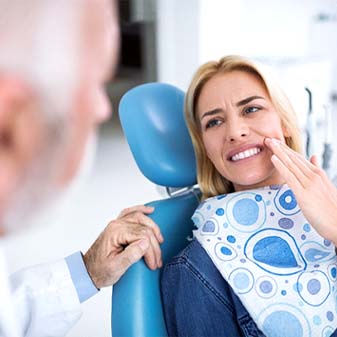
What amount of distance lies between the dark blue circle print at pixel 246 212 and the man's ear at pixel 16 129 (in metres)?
0.84

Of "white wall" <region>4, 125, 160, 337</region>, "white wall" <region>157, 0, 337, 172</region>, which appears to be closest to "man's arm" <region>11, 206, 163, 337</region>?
"white wall" <region>4, 125, 160, 337</region>

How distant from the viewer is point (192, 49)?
135 inches

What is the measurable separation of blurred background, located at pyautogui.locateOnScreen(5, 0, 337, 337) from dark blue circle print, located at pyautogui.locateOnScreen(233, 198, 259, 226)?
0.37 metres

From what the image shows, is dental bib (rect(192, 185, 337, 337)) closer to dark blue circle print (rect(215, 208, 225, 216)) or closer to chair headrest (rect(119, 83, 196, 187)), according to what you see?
dark blue circle print (rect(215, 208, 225, 216))

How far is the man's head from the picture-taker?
301mm

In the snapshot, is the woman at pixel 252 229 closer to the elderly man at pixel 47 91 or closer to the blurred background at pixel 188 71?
the blurred background at pixel 188 71

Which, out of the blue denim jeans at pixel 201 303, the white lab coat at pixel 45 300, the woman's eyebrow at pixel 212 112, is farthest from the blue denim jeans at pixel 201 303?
the woman's eyebrow at pixel 212 112

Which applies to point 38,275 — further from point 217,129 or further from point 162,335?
point 217,129

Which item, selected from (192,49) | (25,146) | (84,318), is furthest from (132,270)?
(192,49)

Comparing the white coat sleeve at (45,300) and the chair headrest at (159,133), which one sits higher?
the chair headrest at (159,133)

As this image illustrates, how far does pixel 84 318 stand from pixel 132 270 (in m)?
0.98

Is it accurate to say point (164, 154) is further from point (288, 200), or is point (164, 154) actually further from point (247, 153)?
point (288, 200)

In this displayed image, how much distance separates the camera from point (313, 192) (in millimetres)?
911

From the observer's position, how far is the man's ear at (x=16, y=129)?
0.30 metres
